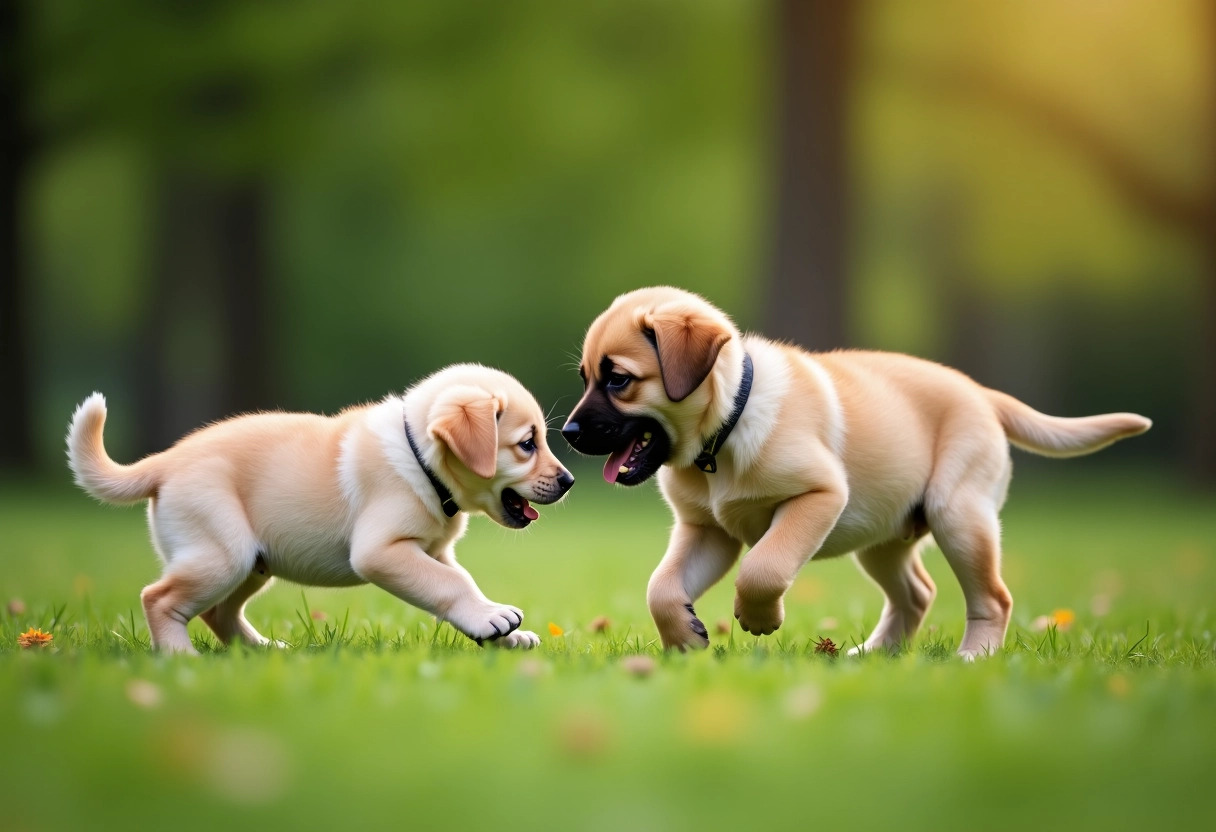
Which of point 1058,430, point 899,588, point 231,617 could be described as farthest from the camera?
point 899,588

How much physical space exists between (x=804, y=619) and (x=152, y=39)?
13.4m

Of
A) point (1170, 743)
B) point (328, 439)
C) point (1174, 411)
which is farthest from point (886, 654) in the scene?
point (1174, 411)

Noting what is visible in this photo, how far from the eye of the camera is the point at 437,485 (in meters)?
4.77

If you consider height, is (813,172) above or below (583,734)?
above

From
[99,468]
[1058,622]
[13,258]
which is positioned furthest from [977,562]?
[13,258]

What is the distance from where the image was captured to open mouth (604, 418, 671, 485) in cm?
470

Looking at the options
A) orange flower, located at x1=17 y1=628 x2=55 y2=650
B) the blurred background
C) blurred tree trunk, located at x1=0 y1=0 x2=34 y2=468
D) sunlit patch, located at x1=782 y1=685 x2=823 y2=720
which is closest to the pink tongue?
sunlit patch, located at x1=782 y1=685 x2=823 y2=720

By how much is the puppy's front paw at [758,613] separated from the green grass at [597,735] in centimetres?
13

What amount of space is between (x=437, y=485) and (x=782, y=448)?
1283mm

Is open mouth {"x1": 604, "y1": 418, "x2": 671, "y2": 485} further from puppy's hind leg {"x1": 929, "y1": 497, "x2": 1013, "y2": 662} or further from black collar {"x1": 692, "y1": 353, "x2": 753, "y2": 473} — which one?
puppy's hind leg {"x1": 929, "y1": 497, "x2": 1013, "y2": 662}

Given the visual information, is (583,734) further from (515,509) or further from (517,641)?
(515,509)

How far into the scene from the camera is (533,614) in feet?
20.0

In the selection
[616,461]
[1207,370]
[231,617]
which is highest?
[616,461]

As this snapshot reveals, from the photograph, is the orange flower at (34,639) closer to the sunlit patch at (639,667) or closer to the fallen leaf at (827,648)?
the sunlit patch at (639,667)
